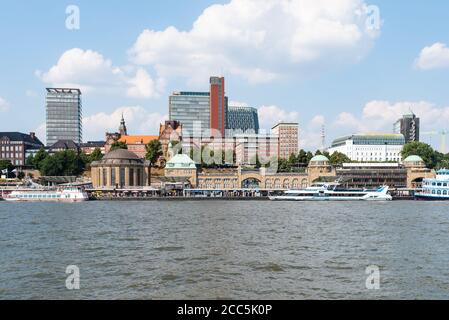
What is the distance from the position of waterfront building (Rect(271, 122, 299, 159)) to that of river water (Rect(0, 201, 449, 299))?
499ft

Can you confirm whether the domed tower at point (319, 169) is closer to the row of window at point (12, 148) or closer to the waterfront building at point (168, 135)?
the waterfront building at point (168, 135)

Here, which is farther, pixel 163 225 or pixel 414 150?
pixel 414 150

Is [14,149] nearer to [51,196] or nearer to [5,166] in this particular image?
[5,166]

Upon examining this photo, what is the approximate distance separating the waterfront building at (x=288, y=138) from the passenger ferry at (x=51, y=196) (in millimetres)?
109196

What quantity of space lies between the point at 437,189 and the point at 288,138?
9969cm

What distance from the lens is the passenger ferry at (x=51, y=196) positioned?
95625 millimetres

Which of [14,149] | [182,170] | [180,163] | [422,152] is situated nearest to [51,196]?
[182,170]

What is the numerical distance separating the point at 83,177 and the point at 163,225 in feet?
323

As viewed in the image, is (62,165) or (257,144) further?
(257,144)

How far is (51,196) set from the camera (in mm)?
96000

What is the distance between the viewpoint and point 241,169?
130 m
